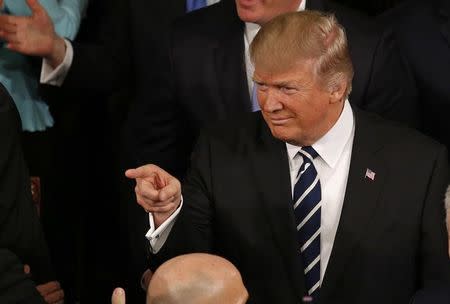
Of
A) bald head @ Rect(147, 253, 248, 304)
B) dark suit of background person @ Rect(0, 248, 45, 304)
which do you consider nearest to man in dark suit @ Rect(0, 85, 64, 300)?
dark suit of background person @ Rect(0, 248, 45, 304)

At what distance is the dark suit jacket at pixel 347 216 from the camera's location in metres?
3.17

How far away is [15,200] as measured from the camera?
3223 mm

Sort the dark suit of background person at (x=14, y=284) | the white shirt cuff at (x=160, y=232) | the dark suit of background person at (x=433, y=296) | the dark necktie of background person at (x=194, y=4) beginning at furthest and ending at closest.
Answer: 1. the dark necktie of background person at (x=194, y=4)
2. the white shirt cuff at (x=160, y=232)
3. the dark suit of background person at (x=14, y=284)
4. the dark suit of background person at (x=433, y=296)

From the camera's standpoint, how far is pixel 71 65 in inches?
158

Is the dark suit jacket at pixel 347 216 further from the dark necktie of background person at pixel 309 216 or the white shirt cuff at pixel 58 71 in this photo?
the white shirt cuff at pixel 58 71

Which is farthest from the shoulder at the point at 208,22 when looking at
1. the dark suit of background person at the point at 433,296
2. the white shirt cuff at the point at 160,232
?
the dark suit of background person at the point at 433,296

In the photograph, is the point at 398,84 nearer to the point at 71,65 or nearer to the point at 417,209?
the point at 417,209

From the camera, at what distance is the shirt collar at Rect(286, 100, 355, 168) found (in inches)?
126

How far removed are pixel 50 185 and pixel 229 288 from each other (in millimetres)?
1996

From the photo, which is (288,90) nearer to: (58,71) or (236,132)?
(236,132)

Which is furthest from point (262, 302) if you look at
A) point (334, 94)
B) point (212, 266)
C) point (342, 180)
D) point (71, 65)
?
point (71, 65)

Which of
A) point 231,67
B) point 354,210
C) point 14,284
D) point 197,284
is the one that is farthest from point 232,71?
point 197,284

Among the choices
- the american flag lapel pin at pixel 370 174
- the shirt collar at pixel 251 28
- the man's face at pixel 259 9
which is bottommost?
the american flag lapel pin at pixel 370 174

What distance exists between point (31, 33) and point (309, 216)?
1227mm
